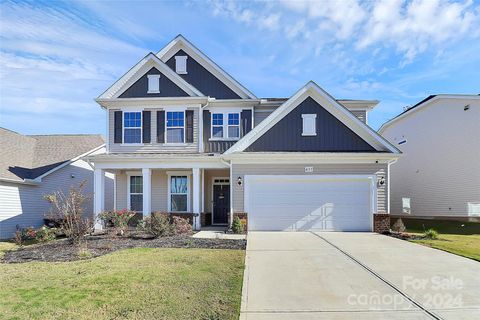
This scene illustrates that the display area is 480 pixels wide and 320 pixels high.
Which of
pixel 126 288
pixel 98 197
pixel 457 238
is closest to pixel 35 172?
pixel 98 197

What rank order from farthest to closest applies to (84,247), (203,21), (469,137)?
(469,137) < (203,21) < (84,247)

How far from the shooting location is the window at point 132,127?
17906mm

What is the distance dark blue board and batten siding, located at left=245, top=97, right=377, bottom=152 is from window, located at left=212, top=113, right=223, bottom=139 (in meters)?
3.06

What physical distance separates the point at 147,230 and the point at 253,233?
4.16 metres

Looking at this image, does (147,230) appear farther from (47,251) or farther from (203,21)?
(203,21)

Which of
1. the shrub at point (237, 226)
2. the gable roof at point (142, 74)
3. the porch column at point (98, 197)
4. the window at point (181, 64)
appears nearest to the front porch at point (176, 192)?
the porch column at point (98, 197)

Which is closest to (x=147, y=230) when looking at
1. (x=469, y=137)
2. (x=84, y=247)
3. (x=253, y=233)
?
(x=84, y=247)

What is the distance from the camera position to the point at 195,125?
17.7 m

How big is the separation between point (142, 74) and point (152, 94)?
1.10 metres

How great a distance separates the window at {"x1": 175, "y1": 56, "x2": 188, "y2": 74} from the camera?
1920cm

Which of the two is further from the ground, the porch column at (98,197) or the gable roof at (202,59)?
the gable roof at (202,59)

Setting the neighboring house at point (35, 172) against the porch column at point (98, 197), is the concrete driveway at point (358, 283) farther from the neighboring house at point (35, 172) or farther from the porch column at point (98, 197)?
the neighboring house at point (35, 172)

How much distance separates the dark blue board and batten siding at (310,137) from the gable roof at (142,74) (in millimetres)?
4245

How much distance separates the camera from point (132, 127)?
17.9 meters
